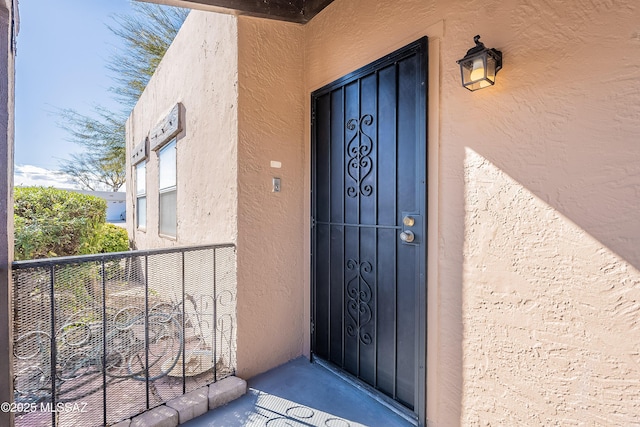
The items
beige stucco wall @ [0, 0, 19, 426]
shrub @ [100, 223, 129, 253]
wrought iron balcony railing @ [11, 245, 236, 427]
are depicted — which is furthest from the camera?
shrub @ [100, 223, 129, 253]

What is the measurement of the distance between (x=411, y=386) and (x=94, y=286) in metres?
1.96

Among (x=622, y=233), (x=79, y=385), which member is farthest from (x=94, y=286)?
(x=622, y=233)

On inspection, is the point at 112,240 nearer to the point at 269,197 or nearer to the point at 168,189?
the point at 168,189

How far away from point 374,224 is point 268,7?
1.87 m

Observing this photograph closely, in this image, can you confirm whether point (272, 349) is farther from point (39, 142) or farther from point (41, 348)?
point (39, 142)

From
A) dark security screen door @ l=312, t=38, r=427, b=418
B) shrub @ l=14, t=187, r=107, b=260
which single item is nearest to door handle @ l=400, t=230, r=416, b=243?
dark security screen door @ l=312, t=38, r=427, b=418

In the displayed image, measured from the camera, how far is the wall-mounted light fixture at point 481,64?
4.48 feet

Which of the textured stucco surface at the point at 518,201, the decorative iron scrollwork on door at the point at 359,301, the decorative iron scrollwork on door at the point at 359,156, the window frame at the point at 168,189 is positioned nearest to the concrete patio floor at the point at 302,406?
the textured stucco surface at the point at 518,201

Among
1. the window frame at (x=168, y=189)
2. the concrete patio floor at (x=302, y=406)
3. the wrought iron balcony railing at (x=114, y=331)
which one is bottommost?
the concrete patio floor at (x=302, y=406)

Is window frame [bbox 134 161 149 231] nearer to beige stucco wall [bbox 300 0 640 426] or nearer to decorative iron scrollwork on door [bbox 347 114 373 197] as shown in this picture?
decorative iron scrollwork on door [bbox 347 114 373 197]

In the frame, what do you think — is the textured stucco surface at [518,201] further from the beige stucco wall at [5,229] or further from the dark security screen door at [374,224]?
the beige stucco wall at [5,229]

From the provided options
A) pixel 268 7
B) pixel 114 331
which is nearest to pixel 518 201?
pixel 268 7

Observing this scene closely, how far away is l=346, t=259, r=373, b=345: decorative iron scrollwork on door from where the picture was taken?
82.0 inches

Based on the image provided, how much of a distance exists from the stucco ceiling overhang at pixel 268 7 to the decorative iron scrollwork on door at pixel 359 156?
108cm
